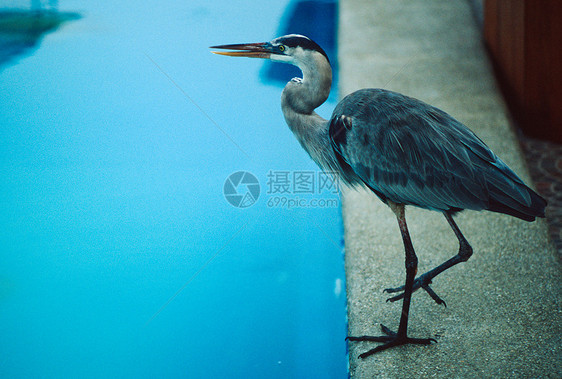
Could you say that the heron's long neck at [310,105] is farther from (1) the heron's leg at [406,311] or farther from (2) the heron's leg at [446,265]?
(2) the heron's leg at [446,265]

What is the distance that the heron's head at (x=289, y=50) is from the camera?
2762mm

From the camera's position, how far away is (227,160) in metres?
4.82

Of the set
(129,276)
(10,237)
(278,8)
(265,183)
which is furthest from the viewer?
(278,8)

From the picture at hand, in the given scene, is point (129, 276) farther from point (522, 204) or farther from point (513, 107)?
point (513, 107)

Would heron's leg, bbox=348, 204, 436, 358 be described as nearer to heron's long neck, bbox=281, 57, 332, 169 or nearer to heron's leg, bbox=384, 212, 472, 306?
heron's leg, bbox=384, 212, 472, 306

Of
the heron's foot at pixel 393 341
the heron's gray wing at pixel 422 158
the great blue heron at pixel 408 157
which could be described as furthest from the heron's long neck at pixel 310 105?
the heron's foot at pixel 393 341

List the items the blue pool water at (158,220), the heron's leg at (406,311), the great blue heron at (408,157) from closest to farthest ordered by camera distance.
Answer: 1. the great blue heron at (408,157)
2. the heron's leg at (406,311)
3. the blue pool water at (158,220)

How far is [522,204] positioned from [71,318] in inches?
98.8

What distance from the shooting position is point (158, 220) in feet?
13.7

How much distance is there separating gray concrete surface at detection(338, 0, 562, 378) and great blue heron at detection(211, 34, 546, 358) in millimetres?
133

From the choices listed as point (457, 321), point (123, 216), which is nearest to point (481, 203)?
point (457, 321)

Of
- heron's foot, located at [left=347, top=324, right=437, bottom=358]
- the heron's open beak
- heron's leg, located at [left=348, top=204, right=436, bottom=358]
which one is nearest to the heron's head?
the heron's open beak

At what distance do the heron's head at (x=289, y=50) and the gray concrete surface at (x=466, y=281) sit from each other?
48.6 inches

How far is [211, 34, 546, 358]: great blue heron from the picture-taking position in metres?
2.58
